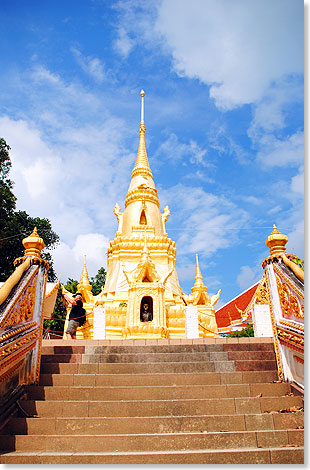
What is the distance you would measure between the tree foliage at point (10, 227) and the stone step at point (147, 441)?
2200 centimetres

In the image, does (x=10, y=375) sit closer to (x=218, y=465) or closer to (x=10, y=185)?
(x=218, y=465)

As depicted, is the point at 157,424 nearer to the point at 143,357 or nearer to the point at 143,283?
the point at 143,357

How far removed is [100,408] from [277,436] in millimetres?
2278

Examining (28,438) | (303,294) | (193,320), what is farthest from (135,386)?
(193,320)

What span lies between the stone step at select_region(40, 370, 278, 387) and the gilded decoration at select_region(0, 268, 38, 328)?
1027 mm

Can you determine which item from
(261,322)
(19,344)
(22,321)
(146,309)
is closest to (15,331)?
(19,344)

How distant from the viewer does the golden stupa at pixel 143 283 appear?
14.0 metres

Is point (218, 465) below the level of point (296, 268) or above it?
below

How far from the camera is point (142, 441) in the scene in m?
4.03

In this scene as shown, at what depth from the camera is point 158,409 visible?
4.75m

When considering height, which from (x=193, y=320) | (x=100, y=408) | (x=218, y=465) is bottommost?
(x=218, y=465)

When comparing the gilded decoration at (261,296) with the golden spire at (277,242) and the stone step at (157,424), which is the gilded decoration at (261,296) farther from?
the stone step at (157,424)

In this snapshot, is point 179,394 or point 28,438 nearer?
point 28,438

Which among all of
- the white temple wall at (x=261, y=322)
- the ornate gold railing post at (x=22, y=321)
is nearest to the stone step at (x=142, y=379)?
the ornate gold railing post at (x=22, y=321)
